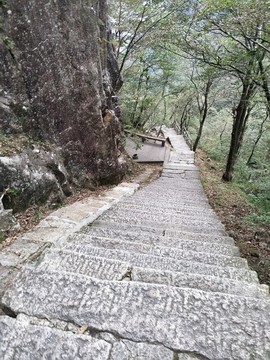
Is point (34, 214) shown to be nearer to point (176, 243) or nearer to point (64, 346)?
point (176, 243)

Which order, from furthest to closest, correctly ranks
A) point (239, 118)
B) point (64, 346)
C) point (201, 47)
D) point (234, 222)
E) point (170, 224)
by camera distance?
point (239, 118), point (201, 47), point (234, 222), point (170, 224), point (64, 346)

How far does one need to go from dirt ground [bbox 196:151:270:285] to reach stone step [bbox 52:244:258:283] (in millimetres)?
1044

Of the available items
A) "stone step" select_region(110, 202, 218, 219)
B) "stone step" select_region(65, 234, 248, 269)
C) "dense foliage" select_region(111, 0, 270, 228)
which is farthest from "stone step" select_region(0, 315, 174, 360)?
"stone step" select_region(110, 202, 218, 219)

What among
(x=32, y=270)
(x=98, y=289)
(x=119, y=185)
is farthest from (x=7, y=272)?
(x=119, y=185)

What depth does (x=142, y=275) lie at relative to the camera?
1.61 m

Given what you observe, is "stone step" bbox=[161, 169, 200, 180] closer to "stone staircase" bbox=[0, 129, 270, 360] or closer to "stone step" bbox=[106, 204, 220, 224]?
"stone step" bbox=[106, 204, 220, 224]

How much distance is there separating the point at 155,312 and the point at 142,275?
385mm

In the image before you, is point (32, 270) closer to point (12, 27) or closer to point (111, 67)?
point (12, 27)

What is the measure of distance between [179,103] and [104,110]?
1584cm

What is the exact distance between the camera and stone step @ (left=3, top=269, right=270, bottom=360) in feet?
3.62

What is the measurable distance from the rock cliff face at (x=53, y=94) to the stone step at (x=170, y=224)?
3.56 ft

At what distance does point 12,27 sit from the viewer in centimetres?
393

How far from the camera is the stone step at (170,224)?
3523 mm

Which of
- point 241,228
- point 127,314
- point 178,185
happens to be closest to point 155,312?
point 127,314
